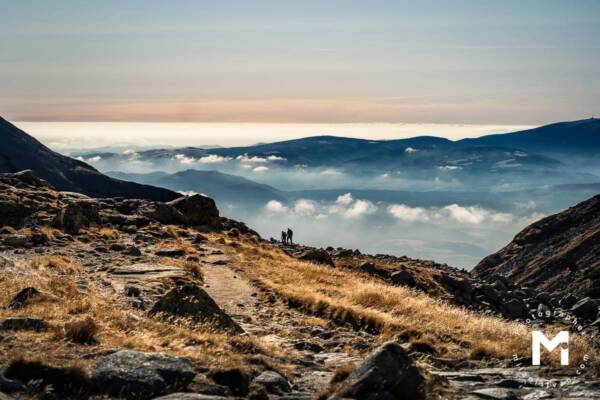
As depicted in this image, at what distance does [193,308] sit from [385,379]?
24.6ft

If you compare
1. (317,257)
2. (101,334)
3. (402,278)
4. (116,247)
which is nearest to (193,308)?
(101,334)

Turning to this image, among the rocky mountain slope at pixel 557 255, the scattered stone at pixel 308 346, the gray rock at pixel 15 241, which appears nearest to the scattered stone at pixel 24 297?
the scattered stone at pixel 308 346

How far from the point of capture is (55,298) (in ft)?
52.2

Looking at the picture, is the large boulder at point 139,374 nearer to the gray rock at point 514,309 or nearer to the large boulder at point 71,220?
the large boulder at point 71,220

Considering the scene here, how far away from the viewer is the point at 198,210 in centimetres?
5444

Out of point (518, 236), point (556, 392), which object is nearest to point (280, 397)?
point (556, 392)

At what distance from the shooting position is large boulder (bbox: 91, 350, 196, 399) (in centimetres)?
945

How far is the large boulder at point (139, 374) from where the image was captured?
31.0 feet

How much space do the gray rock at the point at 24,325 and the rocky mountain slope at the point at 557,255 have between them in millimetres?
86687

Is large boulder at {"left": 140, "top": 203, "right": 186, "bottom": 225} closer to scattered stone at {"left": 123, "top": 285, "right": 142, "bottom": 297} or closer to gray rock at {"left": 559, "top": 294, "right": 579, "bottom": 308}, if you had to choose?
scattered stone at {"left": 123, "top": 285, "right": 142, "bottom": 297}

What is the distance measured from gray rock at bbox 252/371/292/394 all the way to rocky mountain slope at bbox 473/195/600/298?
280 feet

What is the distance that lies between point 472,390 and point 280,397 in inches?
146

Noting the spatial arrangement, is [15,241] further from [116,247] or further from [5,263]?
[5,263]

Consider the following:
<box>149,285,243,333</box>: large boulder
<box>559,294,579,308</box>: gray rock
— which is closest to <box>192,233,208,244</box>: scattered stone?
<box>559,294,579,308</box>: gray rock
